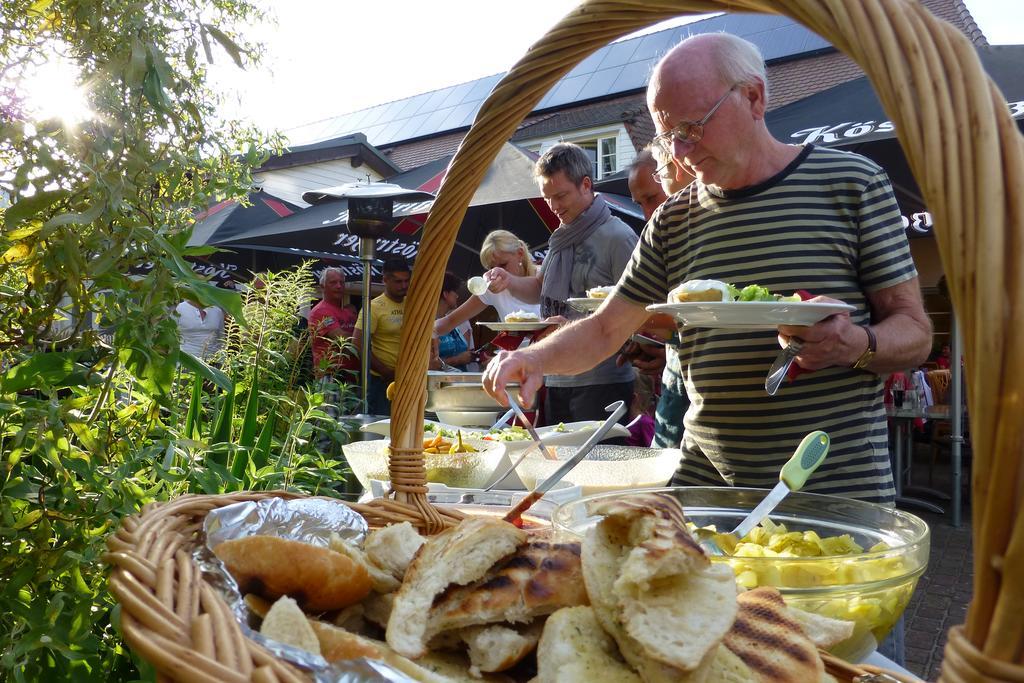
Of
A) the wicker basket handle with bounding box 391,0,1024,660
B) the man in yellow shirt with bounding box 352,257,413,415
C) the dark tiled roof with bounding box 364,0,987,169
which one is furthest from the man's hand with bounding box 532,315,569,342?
the dark tiled roof with bounding box 364,0,987,169

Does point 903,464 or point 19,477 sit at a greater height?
point 19,477

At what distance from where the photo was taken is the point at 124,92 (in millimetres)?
1229

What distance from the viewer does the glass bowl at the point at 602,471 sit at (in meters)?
1.75

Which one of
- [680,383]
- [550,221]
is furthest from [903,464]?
[680,383]

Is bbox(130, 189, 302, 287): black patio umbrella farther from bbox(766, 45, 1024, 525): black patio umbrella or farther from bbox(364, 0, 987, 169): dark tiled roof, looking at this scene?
bbox(364, 0, 987, 169): dark tiled roof

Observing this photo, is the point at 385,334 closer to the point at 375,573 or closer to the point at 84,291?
the point at 84,291

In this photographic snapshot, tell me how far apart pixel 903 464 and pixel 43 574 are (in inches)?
300

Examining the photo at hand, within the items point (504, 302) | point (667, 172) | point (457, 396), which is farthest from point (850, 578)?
point (504, 302)

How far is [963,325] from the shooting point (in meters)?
0.53

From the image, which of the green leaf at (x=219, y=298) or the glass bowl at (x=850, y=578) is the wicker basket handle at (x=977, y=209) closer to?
the glass bowl at (x=850, y=578)

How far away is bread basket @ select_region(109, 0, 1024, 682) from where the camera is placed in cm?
48

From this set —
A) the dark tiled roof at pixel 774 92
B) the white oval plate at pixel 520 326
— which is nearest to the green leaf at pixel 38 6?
the white oval plate at pixel 520 326

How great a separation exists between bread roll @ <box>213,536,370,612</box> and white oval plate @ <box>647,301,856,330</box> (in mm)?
1034

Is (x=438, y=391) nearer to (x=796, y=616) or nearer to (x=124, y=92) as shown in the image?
(x=124, y=92)
